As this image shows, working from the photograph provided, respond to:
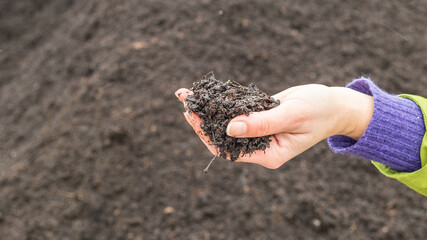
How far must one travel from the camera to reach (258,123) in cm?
146

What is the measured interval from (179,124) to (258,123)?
5.66 feet

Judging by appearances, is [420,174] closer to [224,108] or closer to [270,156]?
[270,156]

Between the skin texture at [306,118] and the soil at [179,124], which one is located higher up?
the skin texture at [306,118]

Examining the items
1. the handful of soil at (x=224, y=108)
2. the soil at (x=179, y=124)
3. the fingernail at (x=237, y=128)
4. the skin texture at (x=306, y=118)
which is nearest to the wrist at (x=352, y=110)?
the skin texture at (x=306, y=118)

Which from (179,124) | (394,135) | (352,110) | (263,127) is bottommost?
(179,124)

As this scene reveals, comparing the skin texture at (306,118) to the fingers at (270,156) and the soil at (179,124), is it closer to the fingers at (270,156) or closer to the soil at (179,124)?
the fingers at (270,156)

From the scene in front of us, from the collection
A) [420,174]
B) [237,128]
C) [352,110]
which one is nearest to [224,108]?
[237,128]

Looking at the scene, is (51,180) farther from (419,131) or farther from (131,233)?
(419,131)

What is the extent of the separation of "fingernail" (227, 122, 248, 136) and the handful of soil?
0.10m

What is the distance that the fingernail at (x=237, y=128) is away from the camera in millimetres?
1412

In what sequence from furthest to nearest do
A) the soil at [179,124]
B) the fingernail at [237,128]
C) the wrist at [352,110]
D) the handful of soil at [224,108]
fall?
the soil at [179,124] → the wrist at [352,110] → the handful of soil at [224,108] → the fingernail at [237,128]

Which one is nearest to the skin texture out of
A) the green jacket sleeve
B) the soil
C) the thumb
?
the thumb

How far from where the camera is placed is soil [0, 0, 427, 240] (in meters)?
2.69

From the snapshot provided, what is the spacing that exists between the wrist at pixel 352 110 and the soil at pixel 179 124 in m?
1.18
